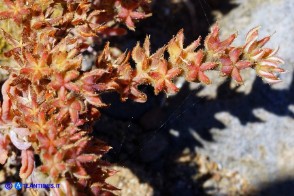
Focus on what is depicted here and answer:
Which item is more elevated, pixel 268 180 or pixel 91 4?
pixel 91 4

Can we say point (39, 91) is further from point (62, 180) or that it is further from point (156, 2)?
point (156, 2)

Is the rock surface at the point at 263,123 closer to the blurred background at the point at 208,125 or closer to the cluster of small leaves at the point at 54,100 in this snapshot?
the blurred background at the point at 208,125

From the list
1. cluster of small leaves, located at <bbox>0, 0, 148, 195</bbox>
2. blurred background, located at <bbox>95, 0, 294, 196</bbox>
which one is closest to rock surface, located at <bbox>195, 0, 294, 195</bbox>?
blurred background, located at <bbox>95, 0, 294, 196</bbox>

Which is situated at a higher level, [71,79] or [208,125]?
[71,79]

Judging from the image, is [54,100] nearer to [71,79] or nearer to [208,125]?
[71,79]

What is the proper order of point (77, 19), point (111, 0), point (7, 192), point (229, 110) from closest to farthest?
point (77, 19) < point (111, 0) < point (7, 192) < point (229, 110)

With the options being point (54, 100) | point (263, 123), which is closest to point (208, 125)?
point (263, 123)

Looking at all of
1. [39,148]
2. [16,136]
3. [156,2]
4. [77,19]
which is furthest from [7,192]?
[156,2]
